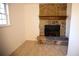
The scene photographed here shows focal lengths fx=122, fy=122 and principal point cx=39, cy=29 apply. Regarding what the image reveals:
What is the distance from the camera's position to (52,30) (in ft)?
20.2

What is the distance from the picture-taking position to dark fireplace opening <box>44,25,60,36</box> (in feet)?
20.1

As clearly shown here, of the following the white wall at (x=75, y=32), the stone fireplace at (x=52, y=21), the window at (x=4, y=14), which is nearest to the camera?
the white wall at (x=75, y=32)

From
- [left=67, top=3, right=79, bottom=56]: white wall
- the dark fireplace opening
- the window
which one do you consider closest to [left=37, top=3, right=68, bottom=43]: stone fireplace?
the dark fireplace opening

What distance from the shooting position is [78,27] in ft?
10.0

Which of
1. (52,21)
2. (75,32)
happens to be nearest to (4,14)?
(75,32)

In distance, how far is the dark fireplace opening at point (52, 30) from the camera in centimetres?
613

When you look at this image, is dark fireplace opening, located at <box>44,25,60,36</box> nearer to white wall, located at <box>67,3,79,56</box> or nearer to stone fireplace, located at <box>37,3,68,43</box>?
stone fireplace, located at <box>37,3,68,43</box>

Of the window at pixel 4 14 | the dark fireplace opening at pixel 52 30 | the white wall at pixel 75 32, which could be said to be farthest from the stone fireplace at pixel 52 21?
the white wall at pixel 75 32

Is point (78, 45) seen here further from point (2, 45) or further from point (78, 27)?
point (2, 45)

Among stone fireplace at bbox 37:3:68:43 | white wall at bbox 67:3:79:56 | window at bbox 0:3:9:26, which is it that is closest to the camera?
white wall at bbox 67:3:79:56

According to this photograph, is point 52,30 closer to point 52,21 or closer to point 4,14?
point 52,21

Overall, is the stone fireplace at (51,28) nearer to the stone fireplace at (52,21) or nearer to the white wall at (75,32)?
the stone fireplace at (52,21)

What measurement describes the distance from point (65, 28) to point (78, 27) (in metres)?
3.01

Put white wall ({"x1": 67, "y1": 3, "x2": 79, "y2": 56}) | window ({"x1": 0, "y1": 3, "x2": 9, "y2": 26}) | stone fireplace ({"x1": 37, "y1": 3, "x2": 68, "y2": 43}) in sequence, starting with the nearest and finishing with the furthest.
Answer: white wall ({"x1": 67, "y1": 3, "x2": 79, "y2": 56}) → window ({"x1": 0, "y1": 3, "x2": 9, "y2": 26}) → stone fireplace ({"x1": 37, "y1": 3, "x2": 68, "y2": 43})
